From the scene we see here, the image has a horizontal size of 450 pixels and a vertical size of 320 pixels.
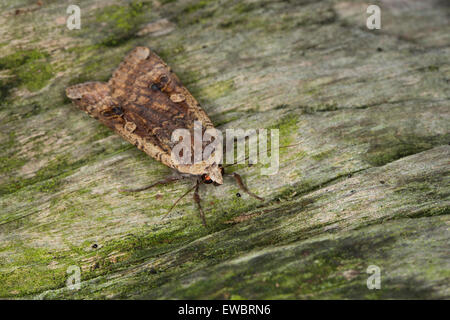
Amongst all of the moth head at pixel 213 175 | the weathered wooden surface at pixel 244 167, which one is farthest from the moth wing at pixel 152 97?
the moth head at pixel 213 175

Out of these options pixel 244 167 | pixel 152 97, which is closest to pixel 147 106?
pixel 152 97

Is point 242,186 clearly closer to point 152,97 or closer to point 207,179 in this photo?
point 207,179

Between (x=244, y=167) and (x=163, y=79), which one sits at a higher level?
(x=163, y=79)

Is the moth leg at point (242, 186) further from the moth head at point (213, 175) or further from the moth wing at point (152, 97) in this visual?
the moth wing at point (152, 97)

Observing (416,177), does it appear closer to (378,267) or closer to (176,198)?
(378,267)

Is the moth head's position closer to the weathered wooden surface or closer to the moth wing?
the weathered wooden surface

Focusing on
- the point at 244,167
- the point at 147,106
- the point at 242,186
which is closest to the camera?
the point at 242,186
